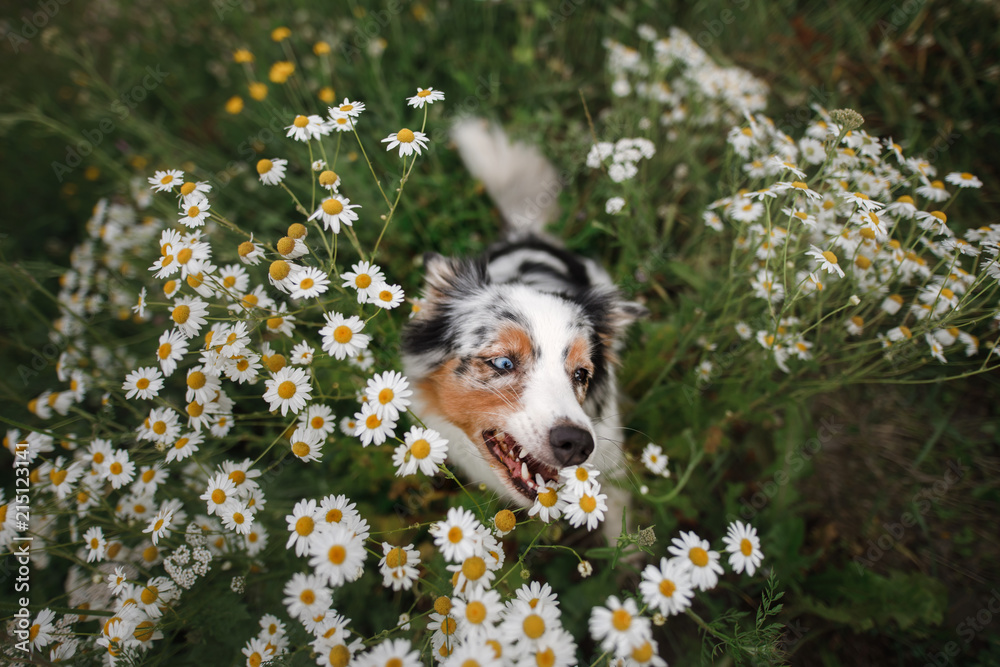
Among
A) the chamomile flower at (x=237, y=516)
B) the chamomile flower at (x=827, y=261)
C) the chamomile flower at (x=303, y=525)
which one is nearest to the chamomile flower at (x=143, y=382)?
the chamomile flower at (x=237, y=516)

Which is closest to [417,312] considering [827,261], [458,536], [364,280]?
[364,280]

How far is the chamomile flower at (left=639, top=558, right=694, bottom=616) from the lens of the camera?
1.12 meters

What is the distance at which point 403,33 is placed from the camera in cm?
390

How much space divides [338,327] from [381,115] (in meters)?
2.41

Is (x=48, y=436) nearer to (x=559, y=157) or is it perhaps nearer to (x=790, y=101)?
(x=559, y=157)

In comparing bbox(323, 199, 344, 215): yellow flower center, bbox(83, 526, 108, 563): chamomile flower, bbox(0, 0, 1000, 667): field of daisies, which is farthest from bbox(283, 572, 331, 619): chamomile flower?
bbox(323, 199, 344, 215): yellow flower center

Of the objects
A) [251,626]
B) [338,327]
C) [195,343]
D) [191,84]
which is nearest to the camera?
[338,327]

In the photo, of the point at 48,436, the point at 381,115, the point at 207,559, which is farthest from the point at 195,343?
the point at 381,115

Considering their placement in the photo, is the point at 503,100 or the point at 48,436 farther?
the point at 503,100

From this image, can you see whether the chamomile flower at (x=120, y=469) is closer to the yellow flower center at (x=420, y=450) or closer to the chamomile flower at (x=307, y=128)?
the yellow flower center at (x=420, y=450)

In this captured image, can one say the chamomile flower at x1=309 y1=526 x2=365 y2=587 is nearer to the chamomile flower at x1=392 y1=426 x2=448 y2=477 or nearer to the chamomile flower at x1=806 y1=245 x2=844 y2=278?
the chamomile flower at x1=392 y1=426 x2=448 y2=477

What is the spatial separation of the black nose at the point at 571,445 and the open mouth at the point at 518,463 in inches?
4.0

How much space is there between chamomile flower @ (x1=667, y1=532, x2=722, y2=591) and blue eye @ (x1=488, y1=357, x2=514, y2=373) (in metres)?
0.90

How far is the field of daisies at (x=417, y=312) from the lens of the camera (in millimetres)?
1425
